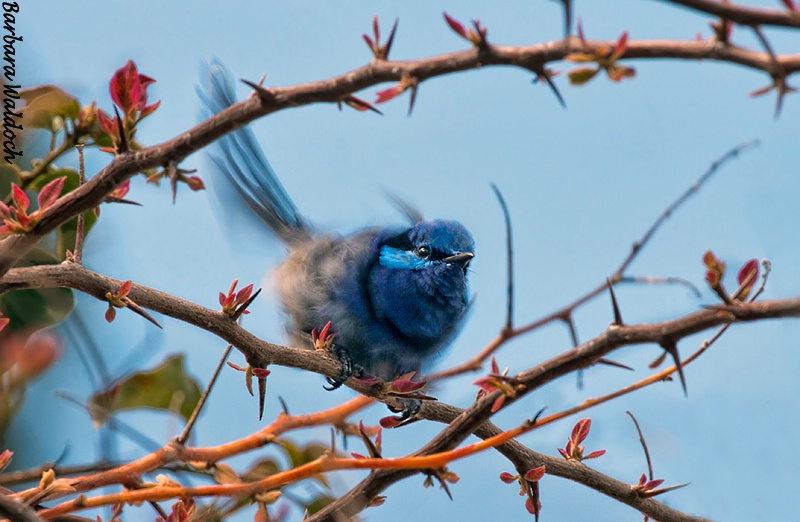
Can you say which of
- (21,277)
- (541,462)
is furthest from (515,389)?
(21,277)

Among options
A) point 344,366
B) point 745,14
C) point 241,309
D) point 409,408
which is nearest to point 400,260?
point 344,366

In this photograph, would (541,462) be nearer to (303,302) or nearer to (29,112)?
(303,302)

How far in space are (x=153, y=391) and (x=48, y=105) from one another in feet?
1.65

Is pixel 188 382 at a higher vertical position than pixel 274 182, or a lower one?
lower

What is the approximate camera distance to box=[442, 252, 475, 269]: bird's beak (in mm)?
1695

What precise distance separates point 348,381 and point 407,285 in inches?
15.2

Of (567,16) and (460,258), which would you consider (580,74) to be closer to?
(567,16)

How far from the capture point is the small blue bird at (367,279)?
164 centimetres

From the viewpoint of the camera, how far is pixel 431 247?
173 cm

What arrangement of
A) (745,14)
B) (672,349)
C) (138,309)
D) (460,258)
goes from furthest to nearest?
(460,258) → (138,309) → (672,349) → (745,14)

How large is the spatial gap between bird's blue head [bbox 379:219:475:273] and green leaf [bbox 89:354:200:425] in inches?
18.9

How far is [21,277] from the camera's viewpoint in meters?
1.00

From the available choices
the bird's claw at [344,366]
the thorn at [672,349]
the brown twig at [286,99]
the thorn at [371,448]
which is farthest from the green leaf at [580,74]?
the bird's claw at [344,366]

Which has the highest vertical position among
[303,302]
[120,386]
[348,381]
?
[303,302]
